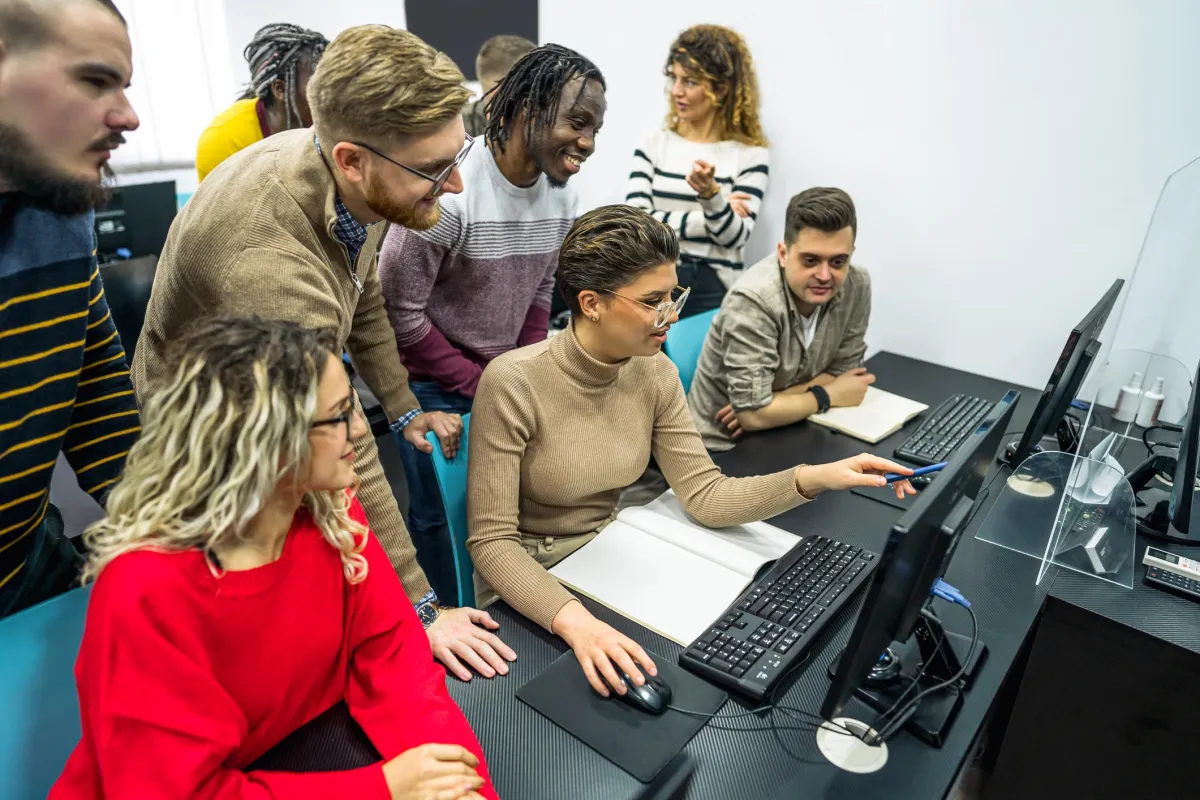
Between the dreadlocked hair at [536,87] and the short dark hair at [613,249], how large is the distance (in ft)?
1.07

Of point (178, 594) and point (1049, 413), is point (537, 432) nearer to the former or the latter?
point (178, 594)

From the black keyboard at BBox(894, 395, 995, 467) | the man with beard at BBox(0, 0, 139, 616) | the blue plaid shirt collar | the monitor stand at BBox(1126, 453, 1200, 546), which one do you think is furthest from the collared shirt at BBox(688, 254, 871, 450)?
the man with beard at BBox(0, 0, 139, 616)

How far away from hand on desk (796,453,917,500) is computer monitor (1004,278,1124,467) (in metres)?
0.40

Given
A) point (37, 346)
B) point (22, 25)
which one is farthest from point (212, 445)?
point (22, 25)

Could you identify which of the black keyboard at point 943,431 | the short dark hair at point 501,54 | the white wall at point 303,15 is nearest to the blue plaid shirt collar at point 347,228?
the black keyboard at point 943,431

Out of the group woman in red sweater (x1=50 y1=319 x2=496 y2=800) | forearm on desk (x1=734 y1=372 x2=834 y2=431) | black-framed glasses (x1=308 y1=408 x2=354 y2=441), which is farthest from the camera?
forearm on desk (x1=734 y1=372 x2=834 y2=431)

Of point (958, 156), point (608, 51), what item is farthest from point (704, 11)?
point (958, 156)

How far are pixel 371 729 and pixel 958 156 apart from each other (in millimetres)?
2418

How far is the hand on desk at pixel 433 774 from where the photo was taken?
859 millimetres

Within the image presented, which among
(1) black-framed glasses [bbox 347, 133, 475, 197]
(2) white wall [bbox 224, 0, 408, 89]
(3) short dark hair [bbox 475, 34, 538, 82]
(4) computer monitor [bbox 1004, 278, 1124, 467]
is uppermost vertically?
(2) white wall [bbox 224, 0, 408, 89]

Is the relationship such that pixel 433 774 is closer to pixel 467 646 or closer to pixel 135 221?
pixel 467 646

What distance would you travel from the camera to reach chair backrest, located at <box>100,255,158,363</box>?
2227 mm

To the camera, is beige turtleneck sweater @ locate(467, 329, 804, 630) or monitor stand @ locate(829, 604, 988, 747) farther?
beige turtleneck sweater @ locate(467, 329, 804, 630)

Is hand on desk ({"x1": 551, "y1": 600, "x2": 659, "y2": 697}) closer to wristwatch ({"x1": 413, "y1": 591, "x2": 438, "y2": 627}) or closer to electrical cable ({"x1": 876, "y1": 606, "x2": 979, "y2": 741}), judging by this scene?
wristwatch ({"x1": 413, "y1": 591, "x2": 438, "y2": 627})
